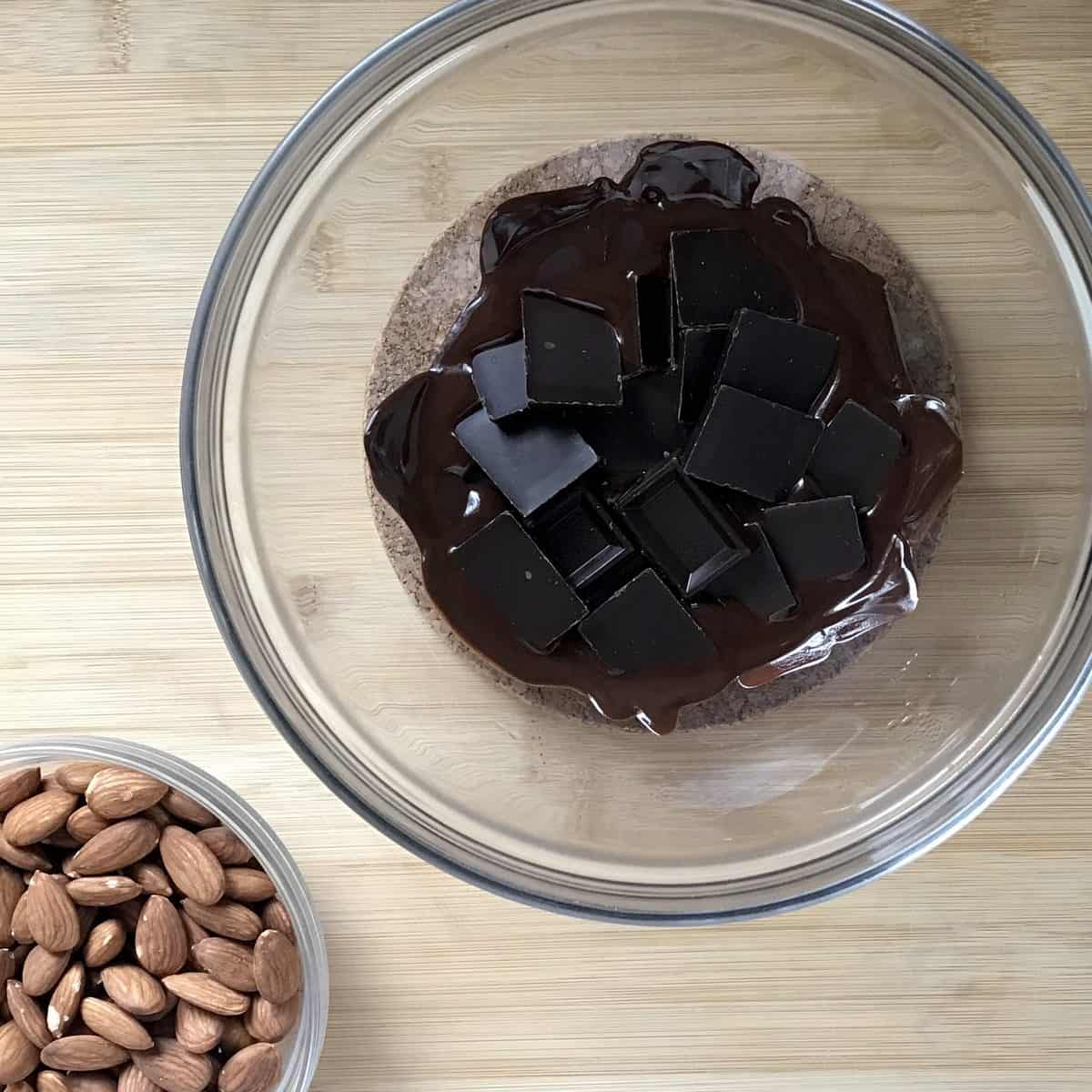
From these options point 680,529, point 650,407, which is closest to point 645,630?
point 680,529

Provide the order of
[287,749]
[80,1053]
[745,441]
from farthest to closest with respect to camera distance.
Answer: [287,749] → [80,1053] → [745,441]

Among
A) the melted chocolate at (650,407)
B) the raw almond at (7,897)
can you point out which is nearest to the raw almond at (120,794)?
the raw almond at (7,897)

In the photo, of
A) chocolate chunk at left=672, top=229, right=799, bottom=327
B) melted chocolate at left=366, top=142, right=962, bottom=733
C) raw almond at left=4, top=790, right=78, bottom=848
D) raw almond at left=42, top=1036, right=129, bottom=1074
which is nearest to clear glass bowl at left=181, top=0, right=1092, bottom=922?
melted chocolate at left=366, top=142, right=962, bottom=733

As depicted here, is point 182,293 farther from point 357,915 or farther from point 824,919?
point 824,919

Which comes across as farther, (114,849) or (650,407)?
(114,849)

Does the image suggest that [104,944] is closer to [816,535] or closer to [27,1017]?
[27,1017]

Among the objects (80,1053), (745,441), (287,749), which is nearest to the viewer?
(745,441)

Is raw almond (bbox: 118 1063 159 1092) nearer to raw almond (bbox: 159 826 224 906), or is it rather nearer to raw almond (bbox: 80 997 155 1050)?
raw almond (bbox: 80 997 155 1050)
